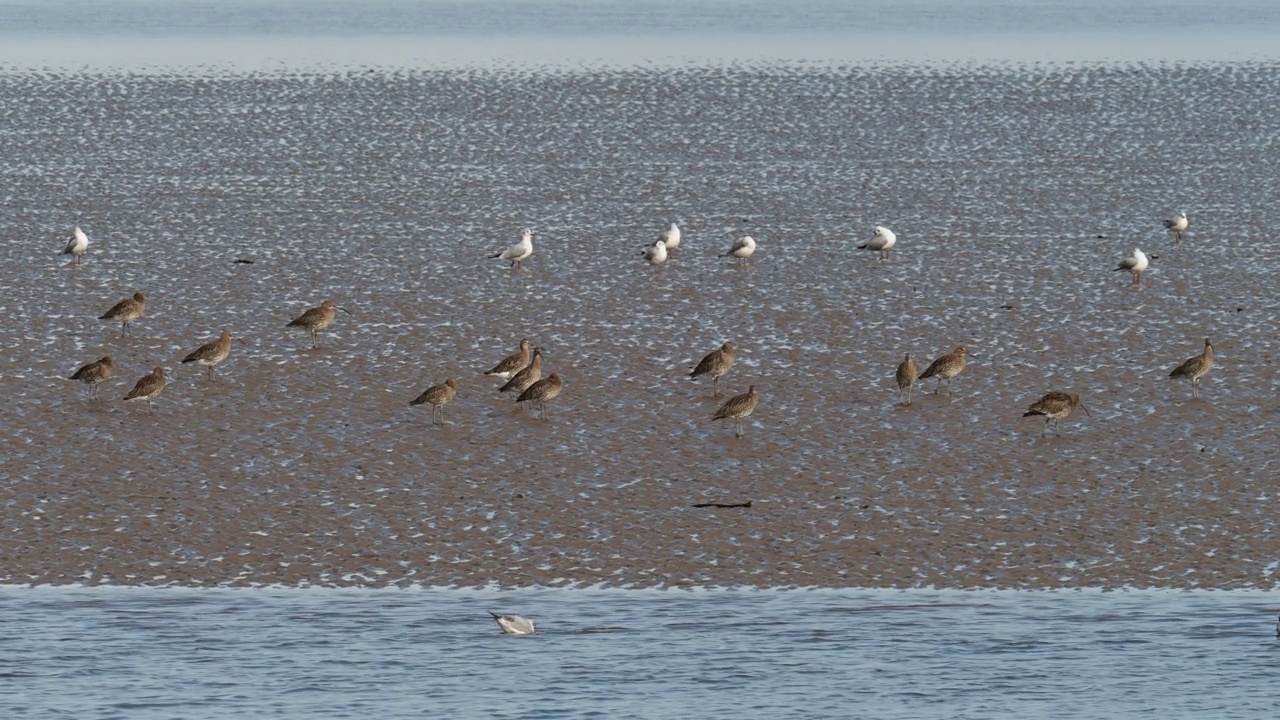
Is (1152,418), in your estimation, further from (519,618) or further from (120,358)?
(120,358)

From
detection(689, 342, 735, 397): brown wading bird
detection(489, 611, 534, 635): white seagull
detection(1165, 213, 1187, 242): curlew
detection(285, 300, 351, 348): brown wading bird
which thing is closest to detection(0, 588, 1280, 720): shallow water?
detection(489, 611, 534, 635): white seagull

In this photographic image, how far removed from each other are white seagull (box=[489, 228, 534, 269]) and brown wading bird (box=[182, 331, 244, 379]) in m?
7.02

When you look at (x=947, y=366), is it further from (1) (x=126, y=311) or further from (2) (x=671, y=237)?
(1) (x=126, y=311)

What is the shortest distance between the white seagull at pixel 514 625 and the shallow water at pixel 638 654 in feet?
0.27

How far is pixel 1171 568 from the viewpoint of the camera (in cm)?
1702

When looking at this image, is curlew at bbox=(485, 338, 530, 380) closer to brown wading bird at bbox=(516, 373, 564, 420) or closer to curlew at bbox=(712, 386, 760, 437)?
brown wading bird at bbox=(516, 373, 564, 420)

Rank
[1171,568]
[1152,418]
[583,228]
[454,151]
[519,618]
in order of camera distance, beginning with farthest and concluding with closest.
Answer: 1. [454,151]
2. [583,228]
3. [1152,418]
4. [1171,568]
5. [519,618]

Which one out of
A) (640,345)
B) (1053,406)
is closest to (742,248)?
(640,345)

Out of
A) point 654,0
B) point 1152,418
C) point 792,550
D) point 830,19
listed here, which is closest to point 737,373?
point 1152,418

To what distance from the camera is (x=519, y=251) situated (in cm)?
2967

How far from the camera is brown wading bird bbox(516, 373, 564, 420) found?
21688 millimetres

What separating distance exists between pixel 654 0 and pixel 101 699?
106 metres

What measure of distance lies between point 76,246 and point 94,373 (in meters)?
8.25

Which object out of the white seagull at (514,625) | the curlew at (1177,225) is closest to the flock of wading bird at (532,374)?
the white seagull at (514,625)
